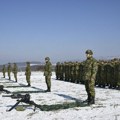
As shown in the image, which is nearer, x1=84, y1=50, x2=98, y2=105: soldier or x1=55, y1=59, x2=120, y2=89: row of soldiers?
x1=84, y1=50, x2=98, y2=105: soldier

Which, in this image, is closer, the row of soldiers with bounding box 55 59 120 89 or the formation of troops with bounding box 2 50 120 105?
the formation of troops with bounding box 2 50 120 105

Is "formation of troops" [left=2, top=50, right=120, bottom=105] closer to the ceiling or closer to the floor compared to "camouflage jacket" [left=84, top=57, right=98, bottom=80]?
closer to the floor

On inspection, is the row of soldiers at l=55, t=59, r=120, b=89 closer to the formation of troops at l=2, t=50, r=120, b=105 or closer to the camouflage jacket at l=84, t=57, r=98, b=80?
the formation of troops at l=2, t=50, r=120, b=105

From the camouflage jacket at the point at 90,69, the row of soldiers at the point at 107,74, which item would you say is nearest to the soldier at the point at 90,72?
the camouflage jacket at the point at 90,69

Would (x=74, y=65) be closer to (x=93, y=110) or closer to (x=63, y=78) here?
(x=63, y=78)

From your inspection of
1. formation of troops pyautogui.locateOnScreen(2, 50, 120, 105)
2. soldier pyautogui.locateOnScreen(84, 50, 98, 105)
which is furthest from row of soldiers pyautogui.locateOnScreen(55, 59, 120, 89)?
soldier pyautogui.locateOnScreen(84, 50, 98, 105)

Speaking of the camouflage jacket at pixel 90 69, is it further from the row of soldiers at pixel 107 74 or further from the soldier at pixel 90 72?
the row of soldiers at pixel 107 74

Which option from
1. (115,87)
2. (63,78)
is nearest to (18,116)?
(115,87)

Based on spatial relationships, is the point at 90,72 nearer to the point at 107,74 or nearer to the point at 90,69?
the point at 90,69

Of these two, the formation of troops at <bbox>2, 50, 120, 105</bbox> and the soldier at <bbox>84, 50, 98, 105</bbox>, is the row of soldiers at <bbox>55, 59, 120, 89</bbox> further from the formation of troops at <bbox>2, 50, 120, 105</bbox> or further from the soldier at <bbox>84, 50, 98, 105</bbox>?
the soldier at <bbox>84, 50, 98, 105</bbox>

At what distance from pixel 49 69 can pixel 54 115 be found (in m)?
9.33

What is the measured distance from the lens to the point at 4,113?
1272 cm

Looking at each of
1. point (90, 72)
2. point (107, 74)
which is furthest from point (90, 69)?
point (107, 74)

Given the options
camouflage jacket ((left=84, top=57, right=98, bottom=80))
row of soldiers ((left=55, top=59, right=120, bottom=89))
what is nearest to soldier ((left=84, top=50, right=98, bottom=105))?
camouflage jacket ((left=84, top=57, right=98, bottom=80))
